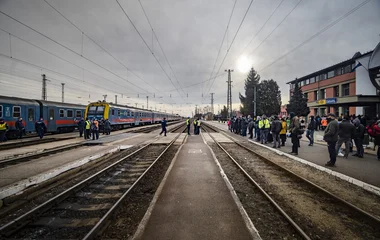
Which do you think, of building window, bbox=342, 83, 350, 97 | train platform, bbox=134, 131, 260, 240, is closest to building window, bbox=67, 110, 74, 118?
train platform, bbox=134, 131, 260, 240

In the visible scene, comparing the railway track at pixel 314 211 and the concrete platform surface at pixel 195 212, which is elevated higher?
the concrete platform surface at pixel 195 212

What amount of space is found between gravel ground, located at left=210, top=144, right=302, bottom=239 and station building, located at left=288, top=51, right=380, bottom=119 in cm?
2020

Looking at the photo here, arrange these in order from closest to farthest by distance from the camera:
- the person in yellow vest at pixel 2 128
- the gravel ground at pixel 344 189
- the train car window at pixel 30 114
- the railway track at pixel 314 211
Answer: the railway track at pixel 314 211 → the gravel ground at pixel 344 189 → the person in yellow vest at pixel 2 128 → the train car window at pixel 30 114

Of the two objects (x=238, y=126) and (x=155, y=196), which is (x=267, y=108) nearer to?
(x=238, y=126)

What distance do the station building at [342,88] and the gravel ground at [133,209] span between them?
21.9 metres

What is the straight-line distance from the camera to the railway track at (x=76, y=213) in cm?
301

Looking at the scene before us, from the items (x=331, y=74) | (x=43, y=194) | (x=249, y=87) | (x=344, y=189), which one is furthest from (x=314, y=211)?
(x=249, y=87)

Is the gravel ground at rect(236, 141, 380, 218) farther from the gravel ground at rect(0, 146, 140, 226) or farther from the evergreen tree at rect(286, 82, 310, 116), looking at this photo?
the evergreen tree at rect(286, 82, 310, 116)

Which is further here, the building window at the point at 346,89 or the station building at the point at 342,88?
the building window at the point at 346,89

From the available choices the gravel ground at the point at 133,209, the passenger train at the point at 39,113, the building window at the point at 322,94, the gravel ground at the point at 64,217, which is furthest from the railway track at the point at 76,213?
the building window at the point at 322,94

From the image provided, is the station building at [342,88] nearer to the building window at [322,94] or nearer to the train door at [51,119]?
the building window at [322,94]

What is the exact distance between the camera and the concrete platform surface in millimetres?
2939

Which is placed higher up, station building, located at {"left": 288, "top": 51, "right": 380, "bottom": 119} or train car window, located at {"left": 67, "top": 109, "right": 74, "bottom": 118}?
station building, located at {"left": 288, "top": 51, "right": 380, "bottom": 119}

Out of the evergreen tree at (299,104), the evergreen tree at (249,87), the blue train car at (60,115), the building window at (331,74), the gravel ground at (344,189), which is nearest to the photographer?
the gravel ground at (344,189)
